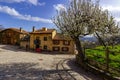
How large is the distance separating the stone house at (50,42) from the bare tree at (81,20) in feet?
90.9

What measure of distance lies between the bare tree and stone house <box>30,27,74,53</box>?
90.9 ft

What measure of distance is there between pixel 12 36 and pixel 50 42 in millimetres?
22333

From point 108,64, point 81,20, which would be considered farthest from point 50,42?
point 108,64

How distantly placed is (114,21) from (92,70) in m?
11.2

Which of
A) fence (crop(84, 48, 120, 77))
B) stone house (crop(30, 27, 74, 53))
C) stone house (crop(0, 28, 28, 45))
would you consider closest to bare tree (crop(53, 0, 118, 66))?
fence (crop(84, 48, 120, 77))

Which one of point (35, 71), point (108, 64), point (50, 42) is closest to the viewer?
point (108, 64)

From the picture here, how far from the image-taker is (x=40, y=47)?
170 ft

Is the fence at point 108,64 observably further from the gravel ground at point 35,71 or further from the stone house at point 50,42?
the stone house at point 50,42

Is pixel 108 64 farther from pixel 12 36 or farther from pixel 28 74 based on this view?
pixel 12 36

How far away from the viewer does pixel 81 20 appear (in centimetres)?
1766

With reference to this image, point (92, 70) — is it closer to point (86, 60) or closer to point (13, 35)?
point (86, 60)

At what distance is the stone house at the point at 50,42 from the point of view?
4866cm

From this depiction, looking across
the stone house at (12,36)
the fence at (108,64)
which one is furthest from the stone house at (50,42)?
the fence at (108,64)

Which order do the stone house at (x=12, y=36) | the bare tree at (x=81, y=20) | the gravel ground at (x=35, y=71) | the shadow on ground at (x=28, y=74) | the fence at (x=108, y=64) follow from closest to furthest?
the fence at (x=108, y=64), the shadow on ground at (x=28, y=74), the gravel ground at (x=35, y=71), the bare tree at (x=81, y=20), the stone house at (x=12, y=36)
